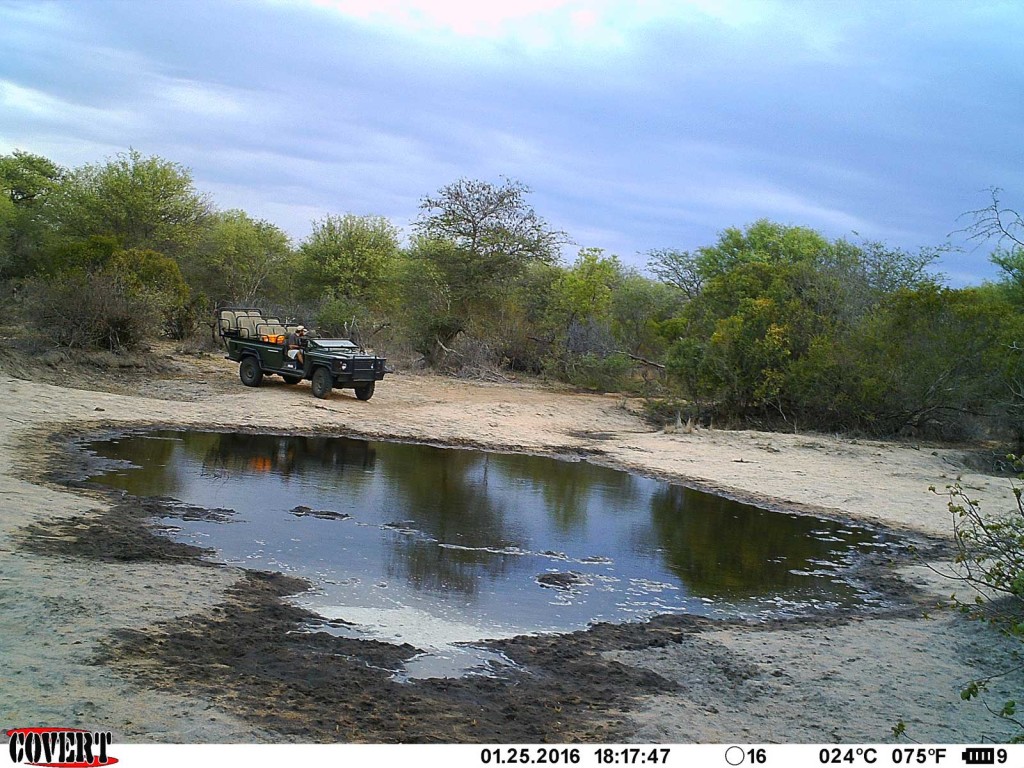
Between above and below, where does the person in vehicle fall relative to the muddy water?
above

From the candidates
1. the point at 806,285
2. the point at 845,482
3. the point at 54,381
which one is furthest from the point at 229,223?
the point at 845,482

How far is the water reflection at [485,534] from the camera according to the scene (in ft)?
27.9

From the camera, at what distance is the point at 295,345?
899 inches

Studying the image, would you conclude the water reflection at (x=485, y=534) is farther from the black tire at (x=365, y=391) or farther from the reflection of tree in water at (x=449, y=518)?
the black tire at (x=365, y=391)

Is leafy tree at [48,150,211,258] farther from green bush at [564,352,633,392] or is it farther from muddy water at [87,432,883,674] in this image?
muddy water at [87,432,883,674]

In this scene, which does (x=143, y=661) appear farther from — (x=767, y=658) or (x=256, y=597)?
(x=767, y=658)

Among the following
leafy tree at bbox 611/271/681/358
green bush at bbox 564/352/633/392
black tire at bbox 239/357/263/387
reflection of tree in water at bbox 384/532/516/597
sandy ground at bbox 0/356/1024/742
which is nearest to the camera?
sandy ground at bbox 0/356/1024/742

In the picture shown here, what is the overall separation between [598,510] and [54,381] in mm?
13617

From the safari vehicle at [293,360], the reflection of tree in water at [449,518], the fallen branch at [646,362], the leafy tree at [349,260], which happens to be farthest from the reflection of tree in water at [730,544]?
the leafy tree at [349,260]

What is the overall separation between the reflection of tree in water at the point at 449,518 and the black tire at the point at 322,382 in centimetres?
478

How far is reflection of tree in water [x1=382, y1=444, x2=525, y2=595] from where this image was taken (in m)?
9.05
